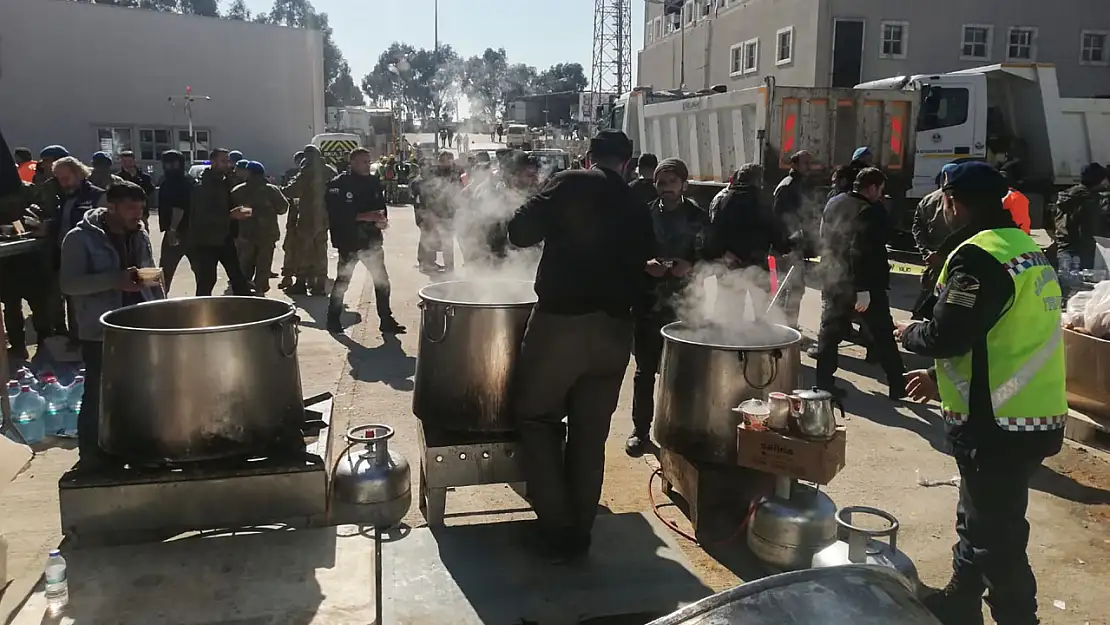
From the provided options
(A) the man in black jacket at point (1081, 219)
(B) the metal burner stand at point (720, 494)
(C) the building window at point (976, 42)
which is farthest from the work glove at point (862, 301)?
(C) the building window at point (976, 42)

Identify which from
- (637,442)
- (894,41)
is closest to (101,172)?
(637,442)

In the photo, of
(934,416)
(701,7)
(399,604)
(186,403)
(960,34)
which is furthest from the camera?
(701,7)

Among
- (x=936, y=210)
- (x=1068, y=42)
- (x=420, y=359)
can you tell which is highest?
(x=1068, y=42)

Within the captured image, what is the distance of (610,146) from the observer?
11.6 ft

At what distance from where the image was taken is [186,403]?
9.35ft

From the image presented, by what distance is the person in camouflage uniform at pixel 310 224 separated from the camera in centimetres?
991

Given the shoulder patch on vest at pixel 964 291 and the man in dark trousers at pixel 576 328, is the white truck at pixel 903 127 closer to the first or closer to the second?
the man in dark trousers at pixel 576 328

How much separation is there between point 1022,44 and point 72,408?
31.6 m

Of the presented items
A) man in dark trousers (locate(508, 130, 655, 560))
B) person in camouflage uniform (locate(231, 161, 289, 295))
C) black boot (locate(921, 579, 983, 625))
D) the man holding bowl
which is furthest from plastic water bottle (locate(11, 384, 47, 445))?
black boot (locate(921, 579, 983, 625))

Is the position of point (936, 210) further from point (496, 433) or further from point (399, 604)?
point (399, 604)

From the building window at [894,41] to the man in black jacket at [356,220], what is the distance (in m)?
24.4

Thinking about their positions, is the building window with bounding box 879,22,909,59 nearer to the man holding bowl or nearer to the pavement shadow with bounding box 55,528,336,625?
the man holding bowl

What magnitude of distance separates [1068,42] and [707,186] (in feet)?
73.2

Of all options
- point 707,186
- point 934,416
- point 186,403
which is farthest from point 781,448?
point 707,186
